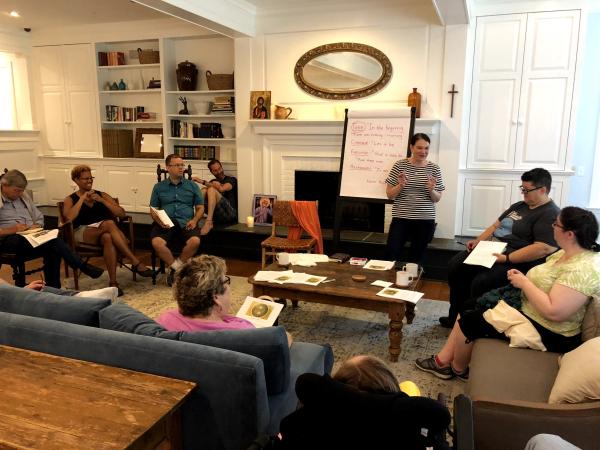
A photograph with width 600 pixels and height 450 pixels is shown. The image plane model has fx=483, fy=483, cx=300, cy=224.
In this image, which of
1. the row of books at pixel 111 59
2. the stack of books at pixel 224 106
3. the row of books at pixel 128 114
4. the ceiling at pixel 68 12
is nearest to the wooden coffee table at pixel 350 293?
the stack of books at pixel 224 106

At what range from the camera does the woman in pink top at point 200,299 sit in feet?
6.18

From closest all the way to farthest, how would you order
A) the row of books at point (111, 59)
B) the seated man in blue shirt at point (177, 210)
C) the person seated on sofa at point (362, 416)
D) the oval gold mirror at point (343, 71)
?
the person seated on sofa at point (362, 416) < the seated man in blue shirt at point (177, 210) < the oval gold mirror at point (343, 71) < the row of books at point (111, 59)

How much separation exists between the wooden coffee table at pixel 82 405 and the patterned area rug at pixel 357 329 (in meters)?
1.56

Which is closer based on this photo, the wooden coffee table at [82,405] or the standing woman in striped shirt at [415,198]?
the wooden coffee table at [82,405]

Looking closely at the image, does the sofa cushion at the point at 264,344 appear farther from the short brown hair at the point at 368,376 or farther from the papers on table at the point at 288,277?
the papers on table at the point at 288,277

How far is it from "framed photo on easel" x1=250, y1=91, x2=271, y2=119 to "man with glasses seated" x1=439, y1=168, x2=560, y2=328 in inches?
116

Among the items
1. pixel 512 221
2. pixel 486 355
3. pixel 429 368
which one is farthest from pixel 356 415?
pixel 512 221

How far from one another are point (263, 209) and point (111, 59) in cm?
289

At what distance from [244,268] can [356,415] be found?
4.01m

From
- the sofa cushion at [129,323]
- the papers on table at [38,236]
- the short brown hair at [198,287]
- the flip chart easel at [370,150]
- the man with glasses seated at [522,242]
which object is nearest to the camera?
the sofa cushion at [129,323]

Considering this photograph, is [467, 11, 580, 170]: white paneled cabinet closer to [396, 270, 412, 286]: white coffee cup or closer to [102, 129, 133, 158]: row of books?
[396, 270, 412, 286]: white coffee cup

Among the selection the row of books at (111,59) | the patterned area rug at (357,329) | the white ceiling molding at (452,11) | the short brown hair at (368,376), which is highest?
the white ceiling molding at (452,11)

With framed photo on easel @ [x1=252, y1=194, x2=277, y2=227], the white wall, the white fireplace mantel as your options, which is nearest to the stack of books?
the white wall

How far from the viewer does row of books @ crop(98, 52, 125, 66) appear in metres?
6.23
